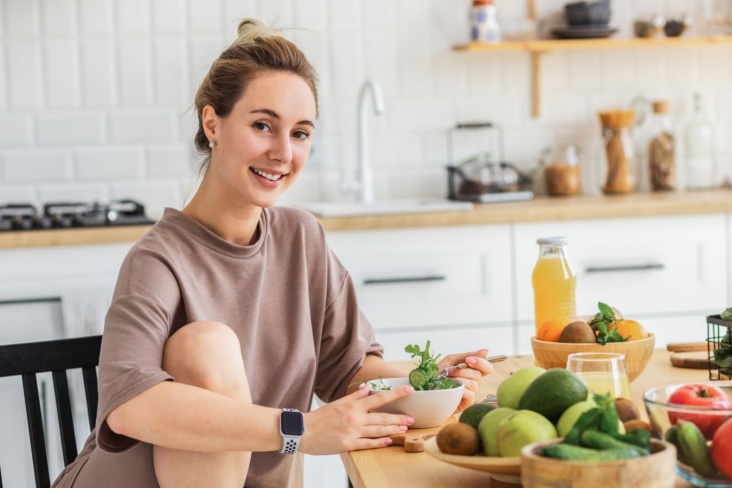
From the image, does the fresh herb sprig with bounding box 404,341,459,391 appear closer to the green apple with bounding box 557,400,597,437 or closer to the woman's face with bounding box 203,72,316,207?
the green apple with bounding box 557,400,597,437

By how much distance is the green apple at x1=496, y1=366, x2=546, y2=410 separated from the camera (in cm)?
112

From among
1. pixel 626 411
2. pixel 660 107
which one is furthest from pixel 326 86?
pixel 626 411

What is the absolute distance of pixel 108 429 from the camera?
1.45 metres

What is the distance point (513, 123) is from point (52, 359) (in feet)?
8.17

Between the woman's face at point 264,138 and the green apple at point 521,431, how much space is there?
0.82m

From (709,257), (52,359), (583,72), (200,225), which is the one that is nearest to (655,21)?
(583,72)

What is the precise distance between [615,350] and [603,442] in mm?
529

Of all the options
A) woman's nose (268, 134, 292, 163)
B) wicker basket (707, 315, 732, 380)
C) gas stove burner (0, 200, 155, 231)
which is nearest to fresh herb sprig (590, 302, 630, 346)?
wicker basket (707, 315, 732, 380)

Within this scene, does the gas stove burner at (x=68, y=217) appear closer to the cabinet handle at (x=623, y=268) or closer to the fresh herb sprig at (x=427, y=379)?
the cabinet handle at (x=623, y=268)

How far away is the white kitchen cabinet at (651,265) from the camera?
123 inches

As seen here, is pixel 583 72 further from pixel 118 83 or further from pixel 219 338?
pixel 219 338

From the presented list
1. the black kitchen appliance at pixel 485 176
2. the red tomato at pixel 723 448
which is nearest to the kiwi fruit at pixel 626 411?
the red tomato at pixel 723 448

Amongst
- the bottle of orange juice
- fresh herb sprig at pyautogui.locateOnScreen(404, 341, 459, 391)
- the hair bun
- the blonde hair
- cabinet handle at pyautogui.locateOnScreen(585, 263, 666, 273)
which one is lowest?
cabinet handle at pyautogui.locateOnScreen(585, 263, 666, 273)

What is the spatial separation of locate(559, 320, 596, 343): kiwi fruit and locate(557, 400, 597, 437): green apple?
425 millimetres
